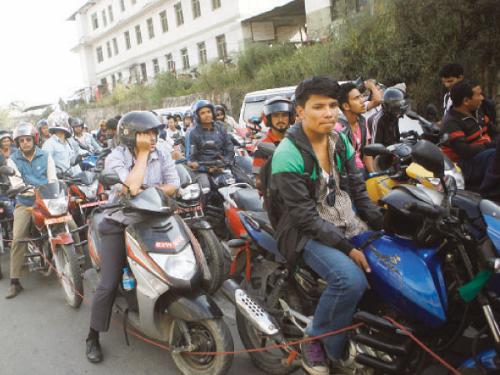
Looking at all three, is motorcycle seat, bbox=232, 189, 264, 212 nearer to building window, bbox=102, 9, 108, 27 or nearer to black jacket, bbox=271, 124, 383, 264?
black jacket, bbox=271, 124, 383, 264

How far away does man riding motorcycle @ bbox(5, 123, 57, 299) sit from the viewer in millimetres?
5258

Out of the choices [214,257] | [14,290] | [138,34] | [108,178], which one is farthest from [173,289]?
[138,34]

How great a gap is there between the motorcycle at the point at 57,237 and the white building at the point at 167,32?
18.4 m

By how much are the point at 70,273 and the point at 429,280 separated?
3613mm

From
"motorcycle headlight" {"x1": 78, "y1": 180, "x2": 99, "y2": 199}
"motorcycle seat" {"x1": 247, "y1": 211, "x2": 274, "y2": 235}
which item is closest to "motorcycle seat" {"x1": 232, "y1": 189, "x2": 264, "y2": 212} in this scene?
"motorcycle seat" {"x1": 247, "y1": 211, "x2": 274, "y2": 235}

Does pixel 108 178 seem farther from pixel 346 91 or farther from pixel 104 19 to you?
pixel 104 19

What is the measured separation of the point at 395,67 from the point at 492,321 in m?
10.0

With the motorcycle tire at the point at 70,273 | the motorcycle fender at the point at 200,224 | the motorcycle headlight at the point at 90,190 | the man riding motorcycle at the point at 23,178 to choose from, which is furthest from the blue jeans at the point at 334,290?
the motorcycle headlight at the point at 90,190

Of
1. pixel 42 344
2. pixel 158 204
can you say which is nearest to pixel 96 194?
pixel 42 344

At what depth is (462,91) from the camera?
4.11 m

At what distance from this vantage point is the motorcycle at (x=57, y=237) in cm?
457

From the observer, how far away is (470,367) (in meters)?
2.00

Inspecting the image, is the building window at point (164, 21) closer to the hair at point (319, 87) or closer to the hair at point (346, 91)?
the hair at point (346, 91)

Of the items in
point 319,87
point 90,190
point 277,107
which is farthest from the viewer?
point 90,190
